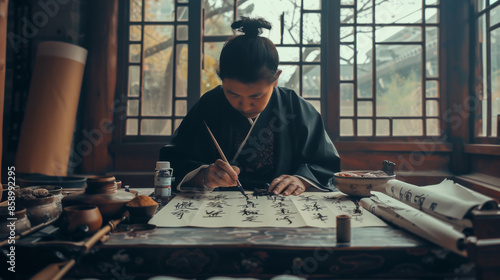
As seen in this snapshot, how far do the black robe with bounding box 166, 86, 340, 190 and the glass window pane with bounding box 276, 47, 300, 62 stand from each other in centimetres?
137

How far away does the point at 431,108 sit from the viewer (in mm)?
3859

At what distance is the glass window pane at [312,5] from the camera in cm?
389

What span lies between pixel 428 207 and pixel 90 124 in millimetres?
3353

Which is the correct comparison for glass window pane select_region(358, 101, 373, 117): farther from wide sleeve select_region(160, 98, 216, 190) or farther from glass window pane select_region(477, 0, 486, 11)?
wide sleeve select_region(160, 98, 216, 190)

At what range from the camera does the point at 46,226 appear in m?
1.29

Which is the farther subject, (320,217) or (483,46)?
(483,46)

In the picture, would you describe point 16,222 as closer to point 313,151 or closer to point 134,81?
point 313,151

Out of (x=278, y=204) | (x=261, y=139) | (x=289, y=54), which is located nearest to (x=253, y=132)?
(x=261, y=139)

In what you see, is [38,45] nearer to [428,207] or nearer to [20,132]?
[20,132]

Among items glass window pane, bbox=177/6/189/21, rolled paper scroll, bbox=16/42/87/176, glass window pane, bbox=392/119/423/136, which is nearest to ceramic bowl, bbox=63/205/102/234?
rolled paper scroll, bbox=16/42/87/176

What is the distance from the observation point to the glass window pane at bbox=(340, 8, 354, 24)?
12.7ft

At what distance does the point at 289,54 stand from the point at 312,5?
0.60m

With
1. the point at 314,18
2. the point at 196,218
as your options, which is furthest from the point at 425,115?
the point at 196,218

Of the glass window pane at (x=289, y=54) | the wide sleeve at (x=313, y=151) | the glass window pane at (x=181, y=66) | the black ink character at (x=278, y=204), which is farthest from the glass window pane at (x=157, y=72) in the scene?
the black ink character at (x=278, y=204)
